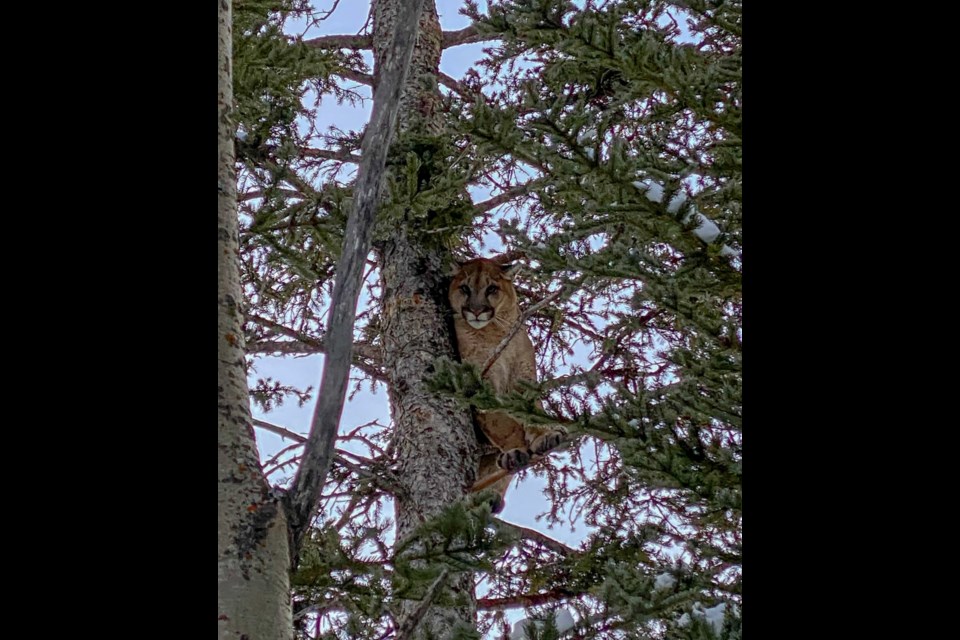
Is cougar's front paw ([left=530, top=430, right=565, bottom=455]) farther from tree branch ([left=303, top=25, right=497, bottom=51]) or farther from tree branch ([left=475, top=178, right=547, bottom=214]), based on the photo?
tree branch ([left=303, top=25, right=497, bottom=51])

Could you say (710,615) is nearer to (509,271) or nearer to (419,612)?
(419,612)

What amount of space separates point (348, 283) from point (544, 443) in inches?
163

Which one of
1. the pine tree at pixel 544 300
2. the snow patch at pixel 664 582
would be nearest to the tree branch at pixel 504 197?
the pine tree at pixel 544 300

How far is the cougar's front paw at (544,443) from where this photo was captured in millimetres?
6609

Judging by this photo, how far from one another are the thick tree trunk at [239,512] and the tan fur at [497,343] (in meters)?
3.88

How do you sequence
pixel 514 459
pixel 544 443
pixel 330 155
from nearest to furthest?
pixel 514 459, pixel 544 443, pixel 330 155

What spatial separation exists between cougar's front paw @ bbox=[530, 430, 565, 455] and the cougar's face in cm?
97

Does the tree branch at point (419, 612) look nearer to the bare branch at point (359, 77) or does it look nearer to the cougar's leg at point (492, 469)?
the cougar's leg at point (492, 469)

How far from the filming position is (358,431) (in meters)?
7.69

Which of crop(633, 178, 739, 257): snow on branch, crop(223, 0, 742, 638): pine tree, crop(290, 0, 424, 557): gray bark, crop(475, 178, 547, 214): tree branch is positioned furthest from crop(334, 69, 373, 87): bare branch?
crop(290, 0, 424, 557): gray bark

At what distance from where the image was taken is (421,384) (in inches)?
249

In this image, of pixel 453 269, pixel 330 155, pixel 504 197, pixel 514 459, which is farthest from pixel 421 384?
pixel 330 155
